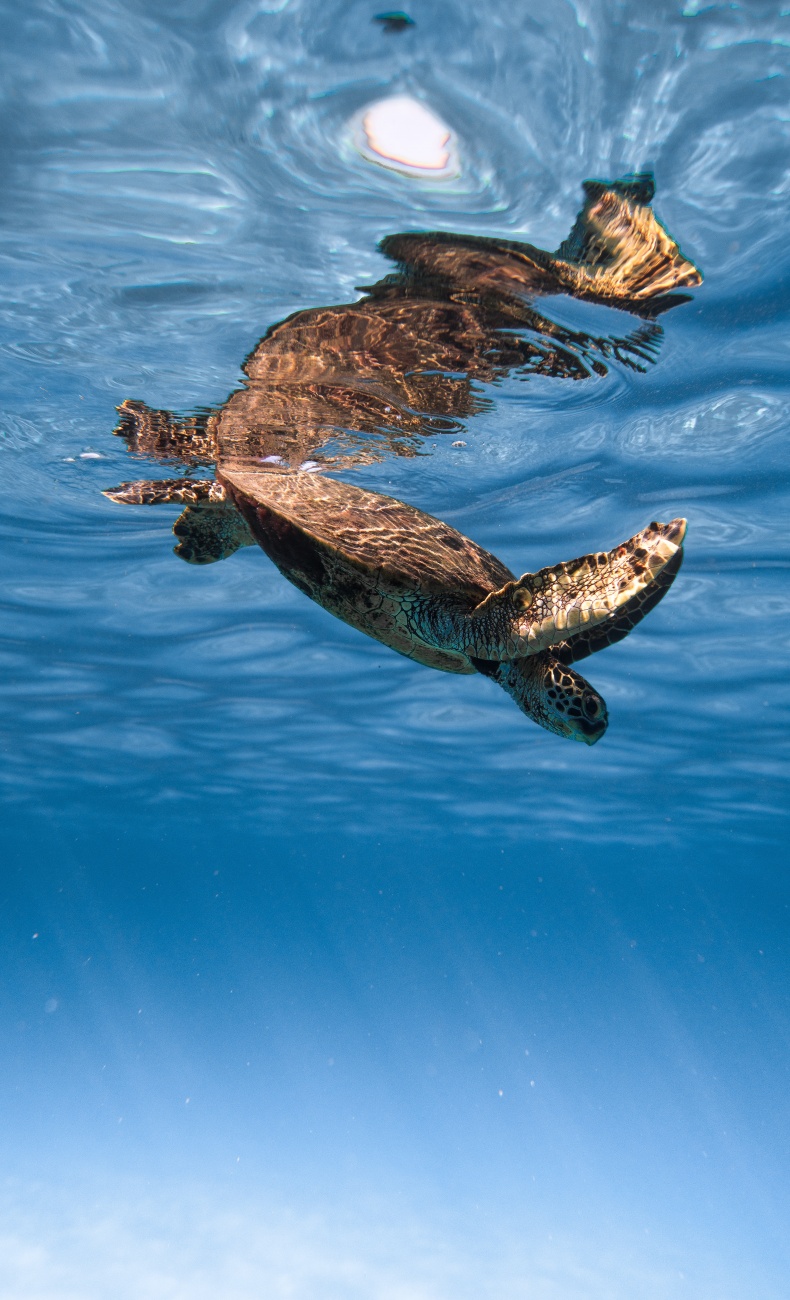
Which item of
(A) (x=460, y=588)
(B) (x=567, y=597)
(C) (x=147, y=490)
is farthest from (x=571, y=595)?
(C) (x=147, y=490)

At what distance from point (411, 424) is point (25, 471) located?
6.06 m

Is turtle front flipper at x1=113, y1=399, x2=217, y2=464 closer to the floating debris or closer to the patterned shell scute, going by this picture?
the patterned shell scute

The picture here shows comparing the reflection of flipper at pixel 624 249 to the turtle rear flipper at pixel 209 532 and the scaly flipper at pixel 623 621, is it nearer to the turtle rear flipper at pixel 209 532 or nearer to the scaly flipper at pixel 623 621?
the scaly flipper at pixel 623 621

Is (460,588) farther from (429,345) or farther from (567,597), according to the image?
(429,345)

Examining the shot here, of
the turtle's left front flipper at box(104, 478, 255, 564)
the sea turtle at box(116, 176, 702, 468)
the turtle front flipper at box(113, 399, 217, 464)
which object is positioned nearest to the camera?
the sea turtle at box(116, 176, 702, 468)

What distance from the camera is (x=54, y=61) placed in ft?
17.4

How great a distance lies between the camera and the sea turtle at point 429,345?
Answer: 680 cm

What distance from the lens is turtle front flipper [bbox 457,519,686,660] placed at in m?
4.88

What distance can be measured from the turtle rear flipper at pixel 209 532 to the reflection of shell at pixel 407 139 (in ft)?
12.0

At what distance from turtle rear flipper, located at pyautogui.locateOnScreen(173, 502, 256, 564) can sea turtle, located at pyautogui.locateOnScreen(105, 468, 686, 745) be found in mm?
612

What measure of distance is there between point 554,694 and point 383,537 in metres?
1.92

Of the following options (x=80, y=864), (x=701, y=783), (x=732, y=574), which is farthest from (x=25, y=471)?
(x=80, y=864)

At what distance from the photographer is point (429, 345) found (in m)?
8.23

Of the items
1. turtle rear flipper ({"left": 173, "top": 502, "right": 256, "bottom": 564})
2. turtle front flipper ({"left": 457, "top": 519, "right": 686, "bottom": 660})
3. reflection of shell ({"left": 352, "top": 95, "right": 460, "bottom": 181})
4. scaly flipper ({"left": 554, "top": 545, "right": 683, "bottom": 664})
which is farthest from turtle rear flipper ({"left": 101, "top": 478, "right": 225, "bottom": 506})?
turtle front flipper ({"left": 457, "top": 519, "right": 686, "bottom": 660})
